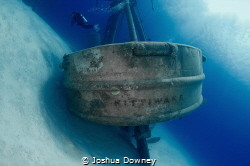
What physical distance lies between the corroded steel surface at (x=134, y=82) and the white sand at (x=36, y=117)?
0.58 metres

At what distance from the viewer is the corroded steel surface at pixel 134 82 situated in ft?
6.83

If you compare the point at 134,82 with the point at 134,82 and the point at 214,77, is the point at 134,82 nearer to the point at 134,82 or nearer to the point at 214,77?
the point at 134,82

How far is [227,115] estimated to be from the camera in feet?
42.1

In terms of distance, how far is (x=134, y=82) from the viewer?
2.07 metres

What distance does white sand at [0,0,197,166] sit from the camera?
1.53m

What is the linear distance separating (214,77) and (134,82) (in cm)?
1329

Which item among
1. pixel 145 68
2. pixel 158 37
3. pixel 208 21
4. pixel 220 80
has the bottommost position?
pixel 145 68

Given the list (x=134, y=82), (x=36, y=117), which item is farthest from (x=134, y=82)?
(x=36, y=117)

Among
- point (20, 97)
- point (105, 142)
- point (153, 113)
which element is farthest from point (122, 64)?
point (105, 142)

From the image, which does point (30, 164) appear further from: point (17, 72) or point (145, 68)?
point (145, 68)

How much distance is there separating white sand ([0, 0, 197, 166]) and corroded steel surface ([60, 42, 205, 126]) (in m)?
0.58

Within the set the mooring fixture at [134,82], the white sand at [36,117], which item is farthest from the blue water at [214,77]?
the mooring fixture at [134,82]

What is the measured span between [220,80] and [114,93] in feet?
45.6

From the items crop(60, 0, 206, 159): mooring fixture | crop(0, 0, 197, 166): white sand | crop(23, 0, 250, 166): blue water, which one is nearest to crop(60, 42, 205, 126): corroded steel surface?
crop(60, 0, 206, 159): mooring fixture
